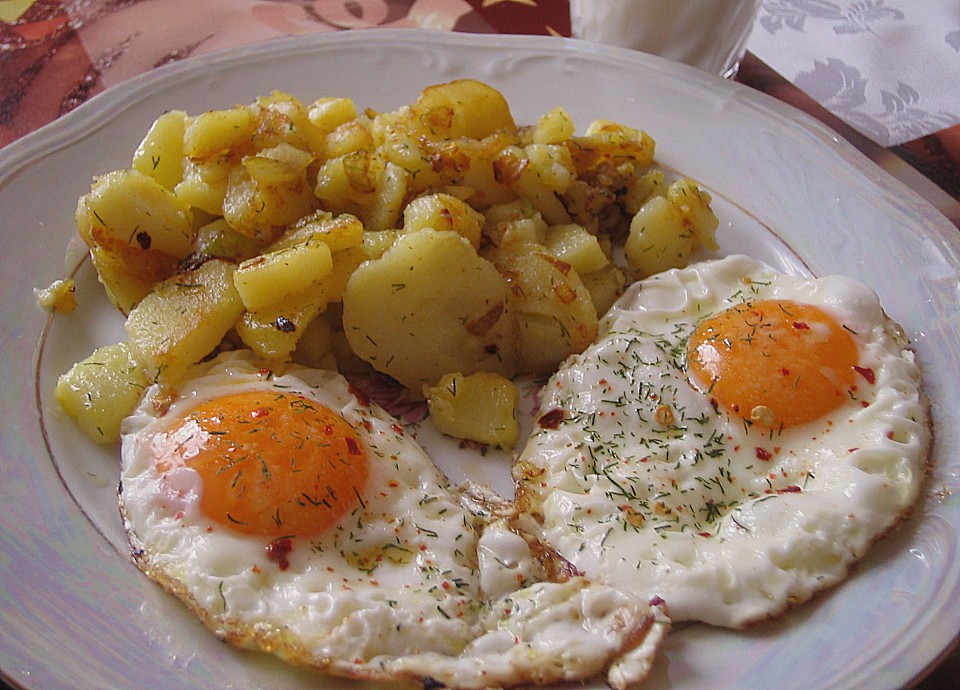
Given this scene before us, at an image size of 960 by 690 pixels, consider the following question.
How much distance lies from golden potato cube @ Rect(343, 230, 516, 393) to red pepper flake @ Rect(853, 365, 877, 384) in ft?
3.22

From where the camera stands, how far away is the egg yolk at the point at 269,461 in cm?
191

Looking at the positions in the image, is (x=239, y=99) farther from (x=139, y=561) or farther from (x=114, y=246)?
(x=139, y=561)

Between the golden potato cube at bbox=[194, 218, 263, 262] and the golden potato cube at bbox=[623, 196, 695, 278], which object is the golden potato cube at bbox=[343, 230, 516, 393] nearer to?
the golden potato cube at bbox=[194, 218, 263, 262]

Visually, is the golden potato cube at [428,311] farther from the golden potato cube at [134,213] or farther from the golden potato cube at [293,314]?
the golden potato cube at [134,213]

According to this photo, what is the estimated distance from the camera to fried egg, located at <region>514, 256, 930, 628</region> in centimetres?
191

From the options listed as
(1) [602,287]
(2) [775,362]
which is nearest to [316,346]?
(1) [602,287]

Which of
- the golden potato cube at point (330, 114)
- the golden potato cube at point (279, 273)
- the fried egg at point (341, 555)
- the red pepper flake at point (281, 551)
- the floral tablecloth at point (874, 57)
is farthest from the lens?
the floral tablecloth at point (874, 57)

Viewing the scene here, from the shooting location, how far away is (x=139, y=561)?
1.91 meters

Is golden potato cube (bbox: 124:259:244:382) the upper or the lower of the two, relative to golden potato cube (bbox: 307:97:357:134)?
lower

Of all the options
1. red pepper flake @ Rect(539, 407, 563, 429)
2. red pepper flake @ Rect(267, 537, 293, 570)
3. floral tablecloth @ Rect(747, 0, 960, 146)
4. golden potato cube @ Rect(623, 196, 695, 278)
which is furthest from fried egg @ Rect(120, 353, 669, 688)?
floral tablecloth @ Rect(747, 0, 960, 146)

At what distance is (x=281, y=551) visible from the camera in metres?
1.86

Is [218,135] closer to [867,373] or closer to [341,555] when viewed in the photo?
[341,555]

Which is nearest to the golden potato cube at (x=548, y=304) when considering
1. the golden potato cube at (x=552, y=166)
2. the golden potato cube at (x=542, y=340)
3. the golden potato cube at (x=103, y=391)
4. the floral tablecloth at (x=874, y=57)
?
the golden potato cube at (x=542, y=340)

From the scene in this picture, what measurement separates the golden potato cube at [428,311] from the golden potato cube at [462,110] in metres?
0.50
